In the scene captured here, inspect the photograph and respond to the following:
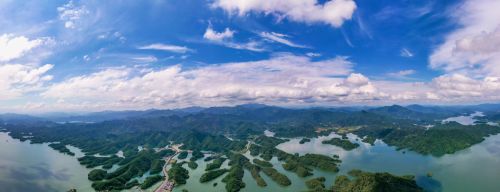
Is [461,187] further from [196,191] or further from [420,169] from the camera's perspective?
[196,191]

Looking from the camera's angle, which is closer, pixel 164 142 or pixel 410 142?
pixel 410 142

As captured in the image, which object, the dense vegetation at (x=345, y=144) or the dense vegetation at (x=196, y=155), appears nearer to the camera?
the dense vegetation at (x=196, y=155)

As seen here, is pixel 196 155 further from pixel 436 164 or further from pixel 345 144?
pixel 436 164

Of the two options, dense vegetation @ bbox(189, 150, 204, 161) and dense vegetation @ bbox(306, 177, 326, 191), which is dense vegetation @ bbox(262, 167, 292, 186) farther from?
dense vegetation @ bbox(189, 150, 204, 161)

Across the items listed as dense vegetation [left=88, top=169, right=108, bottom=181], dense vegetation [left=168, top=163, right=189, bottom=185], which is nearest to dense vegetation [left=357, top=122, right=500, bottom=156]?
dense vegetation [left=168, top=163, right=189, bottom=185]

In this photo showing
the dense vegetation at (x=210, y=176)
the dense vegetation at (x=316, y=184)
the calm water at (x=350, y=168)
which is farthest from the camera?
the dense vegetation at (x=210, y=176)

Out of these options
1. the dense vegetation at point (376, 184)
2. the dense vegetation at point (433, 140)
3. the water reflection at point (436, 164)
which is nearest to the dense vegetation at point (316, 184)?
the dense vegetation at point (376, 184)

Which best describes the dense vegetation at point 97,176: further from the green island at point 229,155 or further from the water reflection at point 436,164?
the water reflection at point 436,164

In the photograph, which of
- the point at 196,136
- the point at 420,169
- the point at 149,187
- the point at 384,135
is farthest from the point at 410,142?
the point at 149,187
